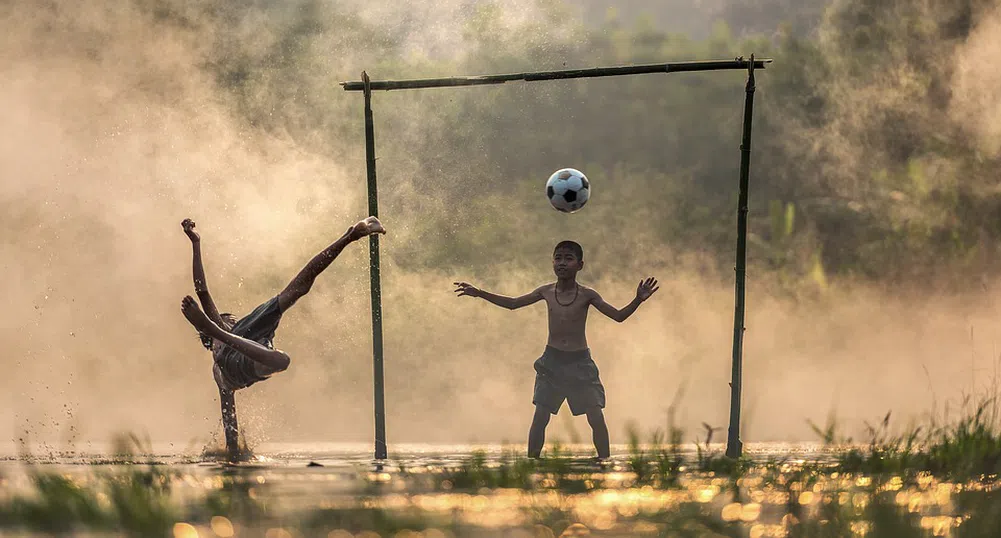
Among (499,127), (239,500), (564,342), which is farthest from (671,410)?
(499,127)

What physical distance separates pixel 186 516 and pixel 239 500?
1.31ft

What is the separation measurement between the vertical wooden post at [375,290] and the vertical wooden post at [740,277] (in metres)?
2.86

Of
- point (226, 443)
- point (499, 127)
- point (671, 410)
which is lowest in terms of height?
point (226, 443)

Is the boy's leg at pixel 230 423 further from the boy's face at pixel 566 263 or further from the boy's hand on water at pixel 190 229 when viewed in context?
the boy's face at pixel 566 263

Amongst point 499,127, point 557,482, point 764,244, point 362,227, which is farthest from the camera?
point 764,244

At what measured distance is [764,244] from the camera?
67.5ft

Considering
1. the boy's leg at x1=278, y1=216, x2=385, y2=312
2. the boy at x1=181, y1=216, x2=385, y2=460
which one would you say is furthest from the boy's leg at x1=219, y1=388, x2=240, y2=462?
the boy's leg at x1=278, y1=216, x2=385, y2=312

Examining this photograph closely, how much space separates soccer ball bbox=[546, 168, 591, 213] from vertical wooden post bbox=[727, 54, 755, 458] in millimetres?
1354

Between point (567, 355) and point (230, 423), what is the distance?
Result: 301 centimetres

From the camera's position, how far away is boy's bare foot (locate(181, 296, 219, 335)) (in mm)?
7926

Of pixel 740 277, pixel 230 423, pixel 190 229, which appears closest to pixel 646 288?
pixel 740 277

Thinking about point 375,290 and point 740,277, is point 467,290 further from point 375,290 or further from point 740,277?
point 740,277

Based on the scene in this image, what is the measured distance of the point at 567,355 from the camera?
10.6 metres

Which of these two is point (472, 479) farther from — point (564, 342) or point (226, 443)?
point (564, 342)
